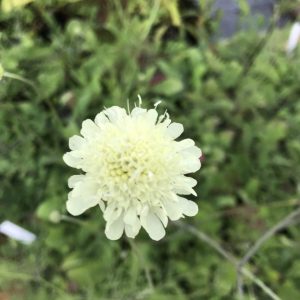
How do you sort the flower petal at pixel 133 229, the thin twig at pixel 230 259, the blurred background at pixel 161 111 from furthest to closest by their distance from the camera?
the blurred background at pixel 161 111 → the thin twig at pixel 230 259 → the flower petal at pixel 133 229

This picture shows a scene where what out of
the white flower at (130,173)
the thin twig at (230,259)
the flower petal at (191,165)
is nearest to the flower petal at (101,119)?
the white flower at (130,173)

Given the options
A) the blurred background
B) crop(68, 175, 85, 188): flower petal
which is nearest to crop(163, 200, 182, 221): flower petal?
crop(68, 175, 85, 188): flower petal

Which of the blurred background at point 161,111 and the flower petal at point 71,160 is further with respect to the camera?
the blurred background at point 161,111

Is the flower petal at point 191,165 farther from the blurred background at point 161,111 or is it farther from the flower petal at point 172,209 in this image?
the blurred background at point 161,111

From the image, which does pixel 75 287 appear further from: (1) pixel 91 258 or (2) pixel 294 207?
(2) pixel 294 207

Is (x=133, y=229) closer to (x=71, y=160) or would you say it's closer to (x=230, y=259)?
(x=71, y=160)

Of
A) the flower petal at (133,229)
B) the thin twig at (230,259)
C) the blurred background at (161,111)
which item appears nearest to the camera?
the flower petal at (133,229)
